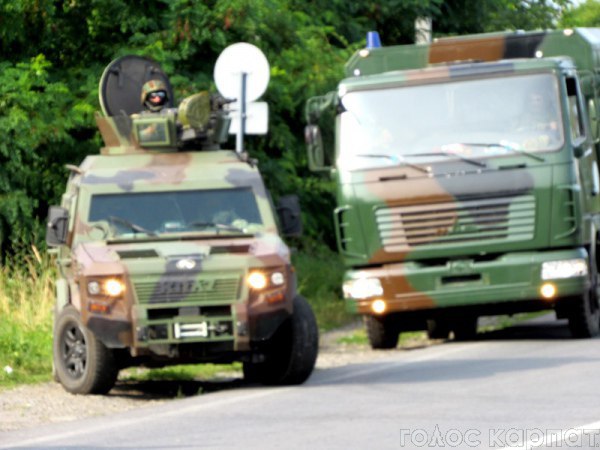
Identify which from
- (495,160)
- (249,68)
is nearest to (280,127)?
(249,68)

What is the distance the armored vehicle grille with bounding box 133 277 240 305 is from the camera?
13.1 m

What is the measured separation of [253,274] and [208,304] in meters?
0.41

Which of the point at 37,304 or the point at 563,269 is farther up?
the point at 563,269

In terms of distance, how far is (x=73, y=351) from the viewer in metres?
13.8

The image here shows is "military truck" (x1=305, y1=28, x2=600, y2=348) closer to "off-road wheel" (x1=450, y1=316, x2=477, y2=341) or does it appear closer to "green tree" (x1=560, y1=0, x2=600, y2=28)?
"off-road wheel" (x1=450, y1=316, x2=477, y2=341)

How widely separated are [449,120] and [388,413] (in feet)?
19.5

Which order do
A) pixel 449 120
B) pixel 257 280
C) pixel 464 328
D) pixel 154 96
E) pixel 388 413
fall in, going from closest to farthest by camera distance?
pixel 388 413 < pixel 257 280 < pixel 154 96 < pixel 449 120 < pixel 464 328

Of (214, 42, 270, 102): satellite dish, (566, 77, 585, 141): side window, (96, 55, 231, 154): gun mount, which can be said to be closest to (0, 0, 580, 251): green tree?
(214, 42, 270, 102): satellite dish

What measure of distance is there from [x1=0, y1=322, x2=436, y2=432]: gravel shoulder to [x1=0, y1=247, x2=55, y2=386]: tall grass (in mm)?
782

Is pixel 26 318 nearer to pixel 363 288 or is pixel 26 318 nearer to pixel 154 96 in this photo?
pixel 154 96

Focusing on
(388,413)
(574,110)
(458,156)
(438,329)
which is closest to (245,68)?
(458,156)

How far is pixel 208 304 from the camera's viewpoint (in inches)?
519

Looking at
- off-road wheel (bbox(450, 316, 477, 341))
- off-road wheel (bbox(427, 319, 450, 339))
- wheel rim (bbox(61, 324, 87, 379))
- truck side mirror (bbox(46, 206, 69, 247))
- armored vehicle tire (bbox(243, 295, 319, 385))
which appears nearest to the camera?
wheel rim (bbox(61, 324, 87, 379))

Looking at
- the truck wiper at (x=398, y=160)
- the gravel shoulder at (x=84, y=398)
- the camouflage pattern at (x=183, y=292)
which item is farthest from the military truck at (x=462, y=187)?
the camouflage pattern at (x=183, y=292)
